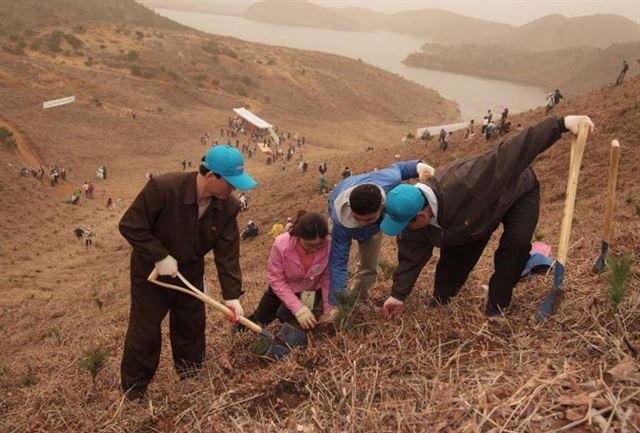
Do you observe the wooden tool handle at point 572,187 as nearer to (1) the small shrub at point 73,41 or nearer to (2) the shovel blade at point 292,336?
(2) the shovel blade at point 292,336

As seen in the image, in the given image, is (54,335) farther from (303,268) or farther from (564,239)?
(564,239)

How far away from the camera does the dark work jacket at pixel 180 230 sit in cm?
319

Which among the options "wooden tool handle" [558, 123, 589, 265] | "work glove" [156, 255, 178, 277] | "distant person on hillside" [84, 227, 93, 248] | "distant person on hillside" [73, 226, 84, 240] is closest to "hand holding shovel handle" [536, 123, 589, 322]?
"wooden tool handle" [558, 123, 589, 265]

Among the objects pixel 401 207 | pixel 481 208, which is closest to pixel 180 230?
pixel 401 207

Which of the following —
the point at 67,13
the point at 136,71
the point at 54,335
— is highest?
the point at 67,13

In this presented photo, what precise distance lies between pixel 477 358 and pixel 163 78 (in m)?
42.9

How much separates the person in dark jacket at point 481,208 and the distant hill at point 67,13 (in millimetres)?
52392

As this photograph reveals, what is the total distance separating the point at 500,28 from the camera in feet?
Answer: 623

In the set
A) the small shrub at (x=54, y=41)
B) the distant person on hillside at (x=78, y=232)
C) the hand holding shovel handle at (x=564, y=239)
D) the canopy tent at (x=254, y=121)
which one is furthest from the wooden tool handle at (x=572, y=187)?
the small shrub at (x=54, y=41)

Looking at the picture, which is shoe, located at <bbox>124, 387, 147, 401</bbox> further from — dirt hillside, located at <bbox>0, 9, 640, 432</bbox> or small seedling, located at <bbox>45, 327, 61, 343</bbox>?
small seedling, located at <bbox>45, 327, 61, 343</bbox>

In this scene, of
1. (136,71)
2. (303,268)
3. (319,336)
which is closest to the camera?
(319,336)

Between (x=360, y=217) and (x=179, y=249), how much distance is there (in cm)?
123

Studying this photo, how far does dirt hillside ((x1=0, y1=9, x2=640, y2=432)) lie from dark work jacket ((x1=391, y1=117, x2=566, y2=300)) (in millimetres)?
443

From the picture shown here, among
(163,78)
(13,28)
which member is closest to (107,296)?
(163,78)
